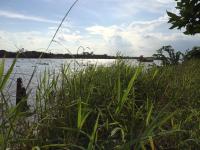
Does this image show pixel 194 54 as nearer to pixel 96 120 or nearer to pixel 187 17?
pixel 187 17

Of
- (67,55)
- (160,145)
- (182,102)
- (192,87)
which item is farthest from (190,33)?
(160,145)

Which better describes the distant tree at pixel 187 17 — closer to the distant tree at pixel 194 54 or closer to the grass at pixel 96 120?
the distant tree at pixel 194 54

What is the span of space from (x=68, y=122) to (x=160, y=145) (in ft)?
3.77

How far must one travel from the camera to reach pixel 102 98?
206 inches

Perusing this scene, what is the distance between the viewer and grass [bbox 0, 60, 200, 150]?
3.14m

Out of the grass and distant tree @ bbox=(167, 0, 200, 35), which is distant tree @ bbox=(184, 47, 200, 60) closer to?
distant tree @ bbox=(167, 0, 200, 35)

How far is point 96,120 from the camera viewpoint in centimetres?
338

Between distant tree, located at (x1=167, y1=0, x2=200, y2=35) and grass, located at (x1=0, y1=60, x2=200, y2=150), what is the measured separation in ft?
29.8

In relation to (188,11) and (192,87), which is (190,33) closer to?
(188,11)

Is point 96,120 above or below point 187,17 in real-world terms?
below

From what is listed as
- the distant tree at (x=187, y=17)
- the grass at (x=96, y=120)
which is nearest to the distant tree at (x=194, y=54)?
the distant tree at (x=187, y=17)

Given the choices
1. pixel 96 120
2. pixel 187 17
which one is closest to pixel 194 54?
pixel 187 17

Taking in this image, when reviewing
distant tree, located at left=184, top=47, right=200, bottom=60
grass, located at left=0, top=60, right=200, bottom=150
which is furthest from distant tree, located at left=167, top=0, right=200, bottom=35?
grass, located at left=0, top=60, right=200, bottom=150

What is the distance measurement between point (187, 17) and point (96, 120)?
1286 centimetres
